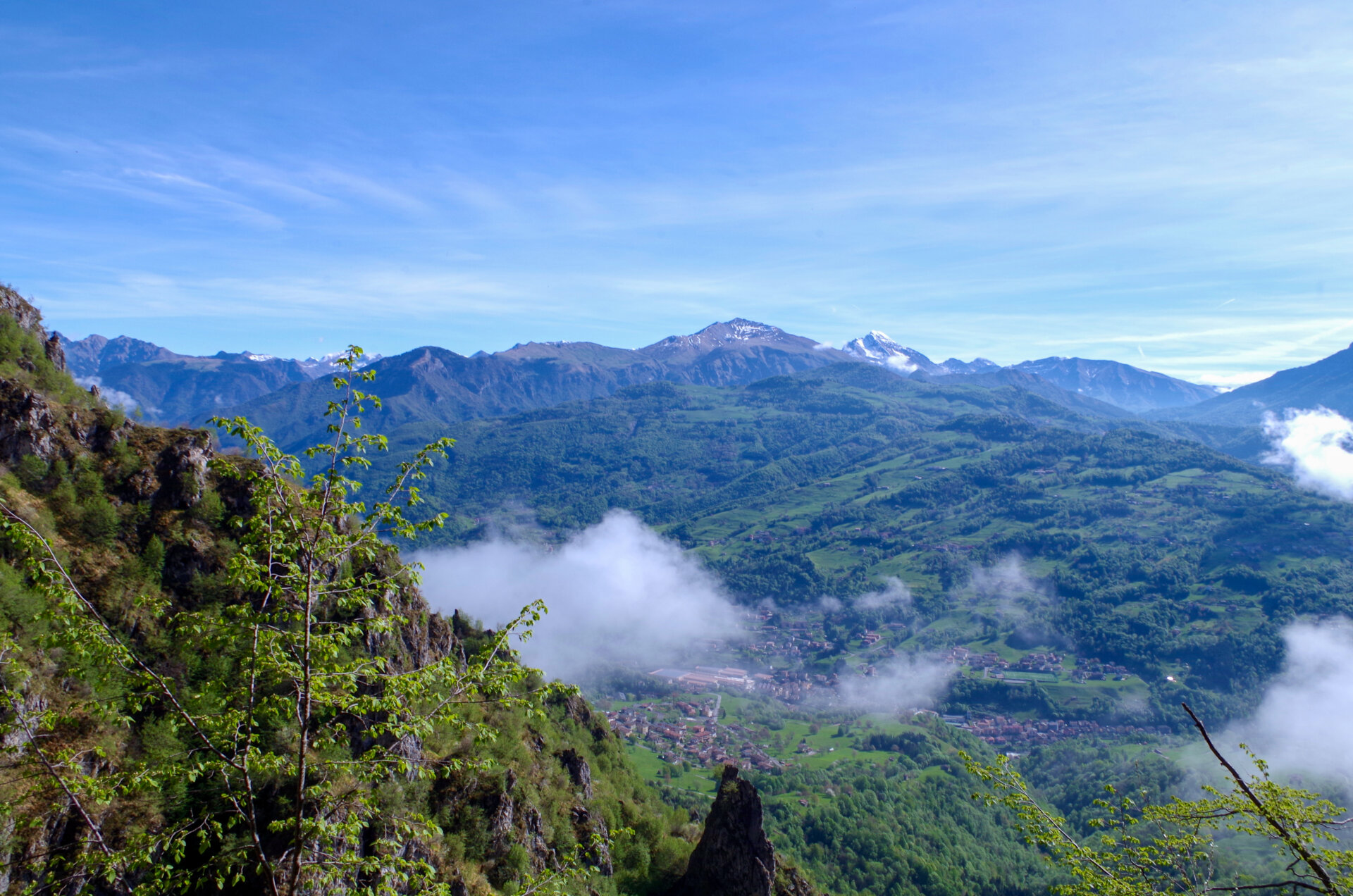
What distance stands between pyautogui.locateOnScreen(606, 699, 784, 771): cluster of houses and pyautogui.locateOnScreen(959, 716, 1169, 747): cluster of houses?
5683 centimetres

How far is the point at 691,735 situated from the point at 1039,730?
270 ft

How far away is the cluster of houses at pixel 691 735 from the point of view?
115 m

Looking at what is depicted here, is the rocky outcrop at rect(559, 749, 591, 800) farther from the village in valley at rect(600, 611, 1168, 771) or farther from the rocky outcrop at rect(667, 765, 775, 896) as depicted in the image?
the village in valley at rect(600, 611, 1168, 771)

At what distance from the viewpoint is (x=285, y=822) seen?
936 cm

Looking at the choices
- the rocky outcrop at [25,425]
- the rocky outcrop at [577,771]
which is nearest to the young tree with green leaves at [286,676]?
the rocky outcrop at [25,425]

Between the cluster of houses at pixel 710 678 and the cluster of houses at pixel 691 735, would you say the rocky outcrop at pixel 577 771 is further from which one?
the cluster of houses at pixel 710 678

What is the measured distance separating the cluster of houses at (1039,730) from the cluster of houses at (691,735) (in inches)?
2238

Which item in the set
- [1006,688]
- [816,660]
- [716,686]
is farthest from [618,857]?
[816,660]

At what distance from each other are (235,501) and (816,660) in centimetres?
18997

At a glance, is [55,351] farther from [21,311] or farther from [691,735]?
[691,735]

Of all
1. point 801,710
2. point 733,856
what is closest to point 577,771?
point 733,856

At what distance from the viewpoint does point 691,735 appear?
129m

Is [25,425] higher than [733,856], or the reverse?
[25,425]

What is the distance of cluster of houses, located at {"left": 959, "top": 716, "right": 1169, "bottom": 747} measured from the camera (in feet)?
456
